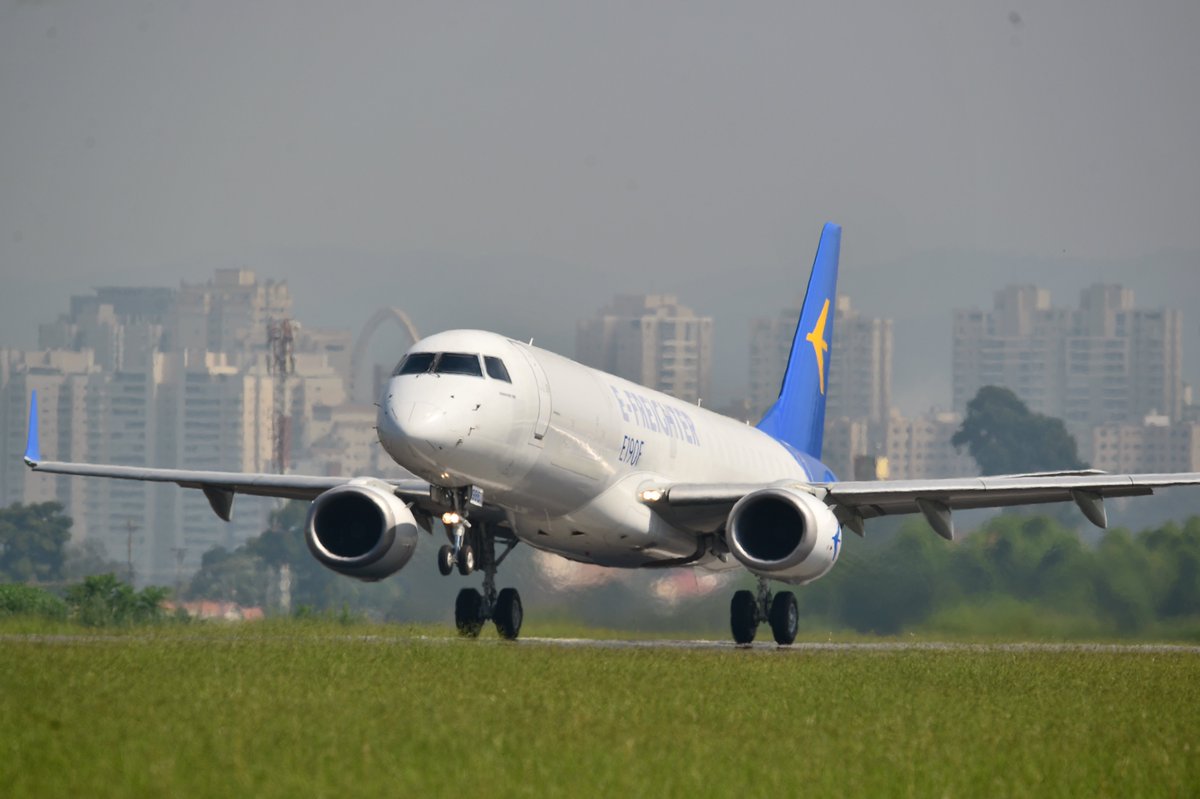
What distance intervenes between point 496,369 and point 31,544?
98.4 m

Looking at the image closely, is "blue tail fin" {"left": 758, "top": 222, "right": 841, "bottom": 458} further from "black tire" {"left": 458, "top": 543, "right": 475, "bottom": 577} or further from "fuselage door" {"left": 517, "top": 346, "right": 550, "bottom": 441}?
"black tire" {"left": 458, "top": 543, "right": 475, "bottom": 577}

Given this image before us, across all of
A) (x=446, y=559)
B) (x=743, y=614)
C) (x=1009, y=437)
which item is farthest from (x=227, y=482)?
(x=1009, y=437)

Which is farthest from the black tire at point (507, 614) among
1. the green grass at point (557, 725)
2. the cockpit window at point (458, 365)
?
the green grass at point (557, 725)

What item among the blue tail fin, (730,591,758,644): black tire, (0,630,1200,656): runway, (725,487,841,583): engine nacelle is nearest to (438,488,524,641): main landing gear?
(0,630,1200,656): runway

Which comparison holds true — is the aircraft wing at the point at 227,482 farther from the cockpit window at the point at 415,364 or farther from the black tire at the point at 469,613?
the cockpit window at the point at 415,364

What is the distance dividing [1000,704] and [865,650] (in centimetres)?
1184

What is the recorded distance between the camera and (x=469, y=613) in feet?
95.1

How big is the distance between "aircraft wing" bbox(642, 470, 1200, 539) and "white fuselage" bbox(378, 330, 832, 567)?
23.4 inches

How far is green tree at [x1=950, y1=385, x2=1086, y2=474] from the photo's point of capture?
507 feet

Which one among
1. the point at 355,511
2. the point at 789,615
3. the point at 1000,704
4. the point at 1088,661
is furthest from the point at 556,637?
the point at 1000,704

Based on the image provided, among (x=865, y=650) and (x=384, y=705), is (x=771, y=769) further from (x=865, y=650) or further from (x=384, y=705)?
(x=865, y=650)

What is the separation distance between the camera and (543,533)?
94.9 ft

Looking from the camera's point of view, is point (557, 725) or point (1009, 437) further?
point (1009, 437)

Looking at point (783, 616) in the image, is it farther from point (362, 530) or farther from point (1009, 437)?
point (1009, 437)
